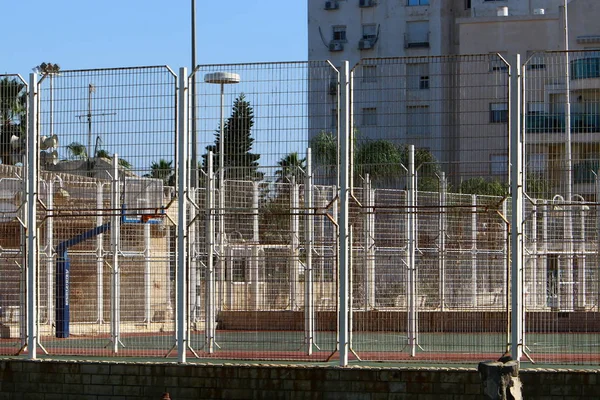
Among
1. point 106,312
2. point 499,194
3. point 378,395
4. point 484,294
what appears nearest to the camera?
point 378,395

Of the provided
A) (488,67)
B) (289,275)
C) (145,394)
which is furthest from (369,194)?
(145,394)

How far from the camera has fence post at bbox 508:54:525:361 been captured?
14180mm

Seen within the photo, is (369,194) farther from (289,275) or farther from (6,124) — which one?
(6,124)

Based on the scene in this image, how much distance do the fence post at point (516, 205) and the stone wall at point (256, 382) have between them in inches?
28.3

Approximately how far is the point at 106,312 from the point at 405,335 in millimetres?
5842

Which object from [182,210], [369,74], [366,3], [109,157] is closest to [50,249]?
[109,157]

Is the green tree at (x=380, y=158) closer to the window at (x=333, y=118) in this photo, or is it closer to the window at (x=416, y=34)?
the window at (x=333, y=118)

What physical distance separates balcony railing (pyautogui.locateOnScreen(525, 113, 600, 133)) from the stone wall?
10.5ft

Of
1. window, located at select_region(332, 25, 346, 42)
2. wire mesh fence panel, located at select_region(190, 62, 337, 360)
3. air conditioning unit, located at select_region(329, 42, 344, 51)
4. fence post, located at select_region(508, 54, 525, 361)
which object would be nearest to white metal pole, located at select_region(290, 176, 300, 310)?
wire mesh fence panel, located at select_region(190, 62, 337, 360)

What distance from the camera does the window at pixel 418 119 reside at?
14930mm

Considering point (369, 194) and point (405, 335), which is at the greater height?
point (369, 194)

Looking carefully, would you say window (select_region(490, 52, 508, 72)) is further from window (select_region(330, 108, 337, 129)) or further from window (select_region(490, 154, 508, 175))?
window (select_region(330, 108, 337, 129))

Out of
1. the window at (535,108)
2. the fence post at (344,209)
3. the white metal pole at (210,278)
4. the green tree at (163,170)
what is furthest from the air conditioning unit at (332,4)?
the fence post at (344,209)

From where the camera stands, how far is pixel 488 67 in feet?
49.1
